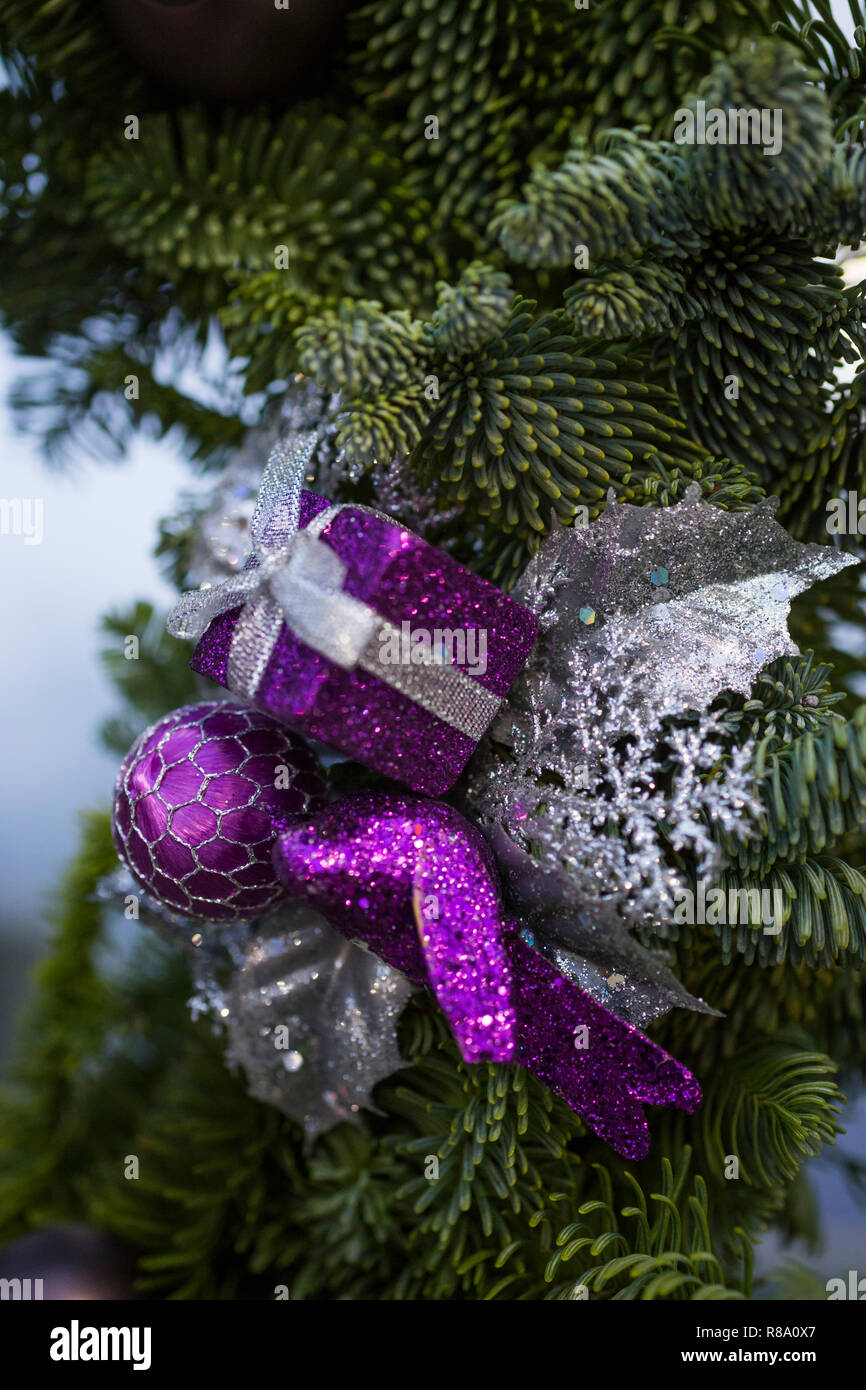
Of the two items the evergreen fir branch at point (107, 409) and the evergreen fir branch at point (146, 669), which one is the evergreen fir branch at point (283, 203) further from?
the evergreen fir branch at point (146, 669)

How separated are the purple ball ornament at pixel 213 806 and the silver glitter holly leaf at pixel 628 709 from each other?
0.09 m

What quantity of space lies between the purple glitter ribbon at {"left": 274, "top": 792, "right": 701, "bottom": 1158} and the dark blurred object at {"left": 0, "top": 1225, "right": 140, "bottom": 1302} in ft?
0.99

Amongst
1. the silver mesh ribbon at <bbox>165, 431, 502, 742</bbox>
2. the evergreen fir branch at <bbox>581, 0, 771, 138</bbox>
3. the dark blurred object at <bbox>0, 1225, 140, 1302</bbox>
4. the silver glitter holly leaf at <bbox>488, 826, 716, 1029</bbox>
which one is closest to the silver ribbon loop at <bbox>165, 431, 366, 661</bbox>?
the silver mesh ribbon at <bbox>165, 431, 502, 742</bbox>

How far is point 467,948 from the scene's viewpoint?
1.13 feet

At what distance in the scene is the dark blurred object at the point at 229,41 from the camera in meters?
0.43

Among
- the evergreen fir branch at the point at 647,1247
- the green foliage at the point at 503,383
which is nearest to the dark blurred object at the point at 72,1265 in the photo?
the green foliage at the point at 503,383

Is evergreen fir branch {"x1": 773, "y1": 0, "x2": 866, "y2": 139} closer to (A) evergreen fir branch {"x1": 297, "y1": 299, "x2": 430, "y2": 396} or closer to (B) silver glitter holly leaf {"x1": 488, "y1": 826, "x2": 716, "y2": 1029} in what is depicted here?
A: (A) evergreen fir branch {"x1": 297, "y1": 299, "x2": 430, "y2": 396}

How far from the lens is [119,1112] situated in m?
0.67

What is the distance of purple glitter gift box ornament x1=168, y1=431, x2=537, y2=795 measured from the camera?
0.35 meters

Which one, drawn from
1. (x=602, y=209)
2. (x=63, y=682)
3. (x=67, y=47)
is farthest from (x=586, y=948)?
(x=63, y=682)

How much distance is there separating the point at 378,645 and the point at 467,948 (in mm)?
123

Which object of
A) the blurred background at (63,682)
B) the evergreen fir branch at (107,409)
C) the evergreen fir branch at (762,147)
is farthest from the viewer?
the blurred background at (63,682)

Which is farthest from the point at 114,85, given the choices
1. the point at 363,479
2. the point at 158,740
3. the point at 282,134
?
the point at 158,740
